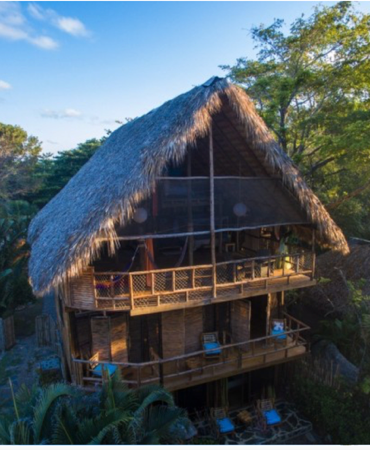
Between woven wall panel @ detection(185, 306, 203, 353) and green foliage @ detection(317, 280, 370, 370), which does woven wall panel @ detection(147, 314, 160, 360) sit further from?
green foliage @ detection(317, 280, 370, 370)

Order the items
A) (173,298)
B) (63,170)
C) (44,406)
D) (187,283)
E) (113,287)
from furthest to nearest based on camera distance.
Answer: (63,170) < (187,283) < (173,298) < (113,287) < (44,406)

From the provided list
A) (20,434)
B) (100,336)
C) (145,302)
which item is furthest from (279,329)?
(20,434)

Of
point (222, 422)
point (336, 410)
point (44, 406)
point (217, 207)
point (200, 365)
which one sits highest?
point (217, 207)

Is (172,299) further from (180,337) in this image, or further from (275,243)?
(275,243)

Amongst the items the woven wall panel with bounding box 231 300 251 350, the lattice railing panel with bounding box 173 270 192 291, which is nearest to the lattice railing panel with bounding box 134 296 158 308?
the lattice railing panel with bounding box 173 270 192 291

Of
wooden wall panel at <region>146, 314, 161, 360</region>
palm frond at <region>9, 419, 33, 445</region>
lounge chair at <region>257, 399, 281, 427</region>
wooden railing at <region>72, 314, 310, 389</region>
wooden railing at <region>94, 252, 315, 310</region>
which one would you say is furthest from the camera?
wooden wall panel at <region>146, 314, 161, 360</region>

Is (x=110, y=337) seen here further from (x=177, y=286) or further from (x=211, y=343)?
(x=211, y=343)

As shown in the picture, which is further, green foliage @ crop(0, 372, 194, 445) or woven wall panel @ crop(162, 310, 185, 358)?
woven wall panel @ crop(162, 310, 185, 358)
